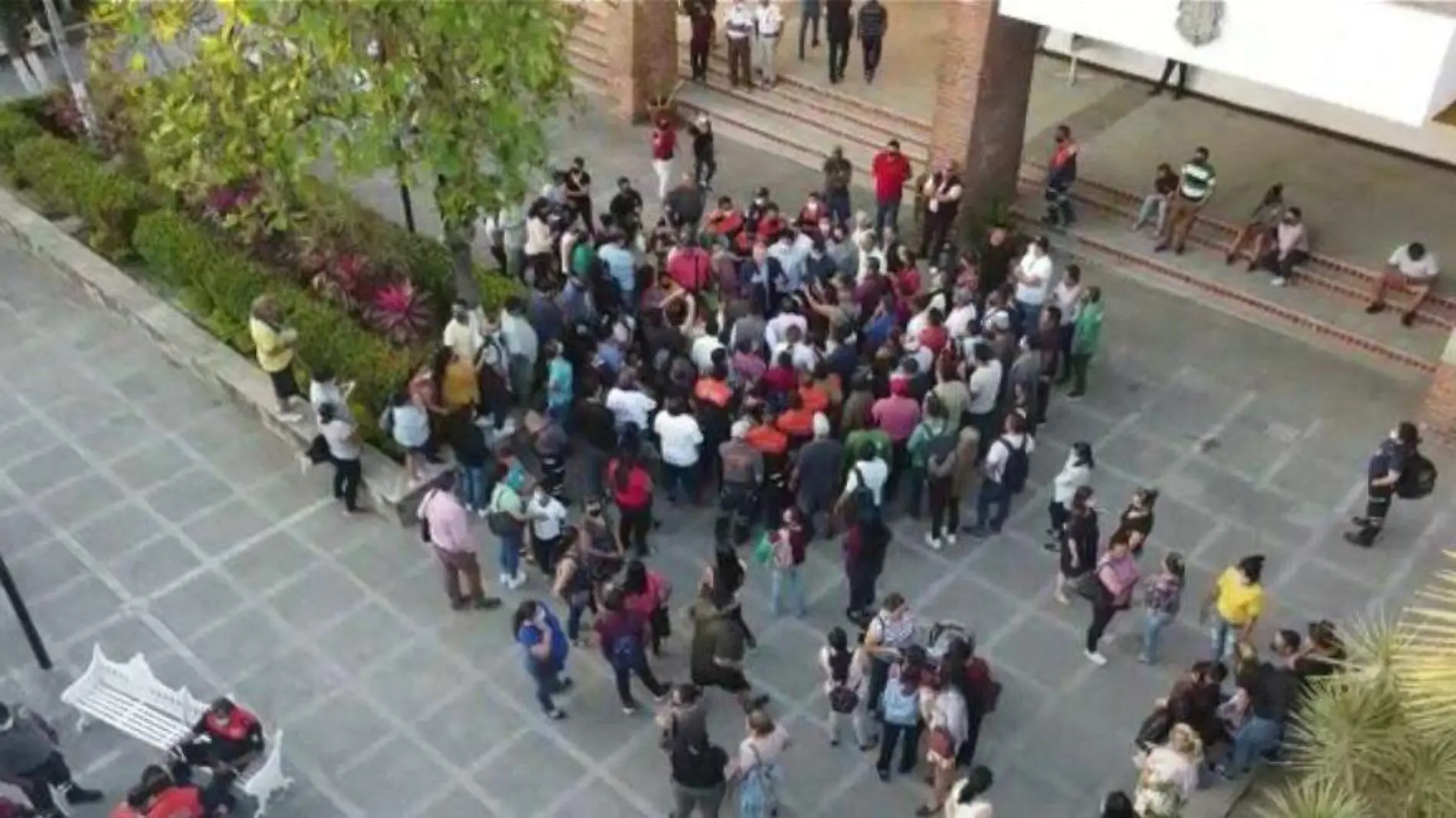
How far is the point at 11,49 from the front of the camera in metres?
19.1

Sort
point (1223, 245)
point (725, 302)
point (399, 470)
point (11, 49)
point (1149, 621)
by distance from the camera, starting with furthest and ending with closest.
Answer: point (11, 49), point (1223, 245), point (725, 302), point (399, 470), point (1149, 621)

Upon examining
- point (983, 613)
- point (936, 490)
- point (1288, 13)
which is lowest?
point (983, 613)

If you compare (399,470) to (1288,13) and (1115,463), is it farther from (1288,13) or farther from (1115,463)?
(1288,13)

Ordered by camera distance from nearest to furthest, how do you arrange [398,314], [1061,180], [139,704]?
[139,704], [398,314], [1061,180]

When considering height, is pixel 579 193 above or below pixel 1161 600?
above

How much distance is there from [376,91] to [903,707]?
257 inches

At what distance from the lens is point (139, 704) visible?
32.0 ft

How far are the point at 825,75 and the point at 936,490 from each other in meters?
9.69

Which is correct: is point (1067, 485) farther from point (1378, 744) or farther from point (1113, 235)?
point (1113, 235)

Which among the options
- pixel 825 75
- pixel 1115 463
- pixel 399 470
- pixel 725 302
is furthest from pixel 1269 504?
pixel 825 75

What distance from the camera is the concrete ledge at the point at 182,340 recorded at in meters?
11.9

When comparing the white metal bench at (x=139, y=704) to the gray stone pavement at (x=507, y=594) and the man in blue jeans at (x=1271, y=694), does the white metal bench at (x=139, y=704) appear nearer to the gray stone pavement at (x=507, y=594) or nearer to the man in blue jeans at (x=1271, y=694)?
the gray stone pavement at (x=507, y=594)

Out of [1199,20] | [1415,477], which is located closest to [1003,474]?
[1415,477]

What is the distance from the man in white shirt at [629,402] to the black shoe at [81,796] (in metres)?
4.69
